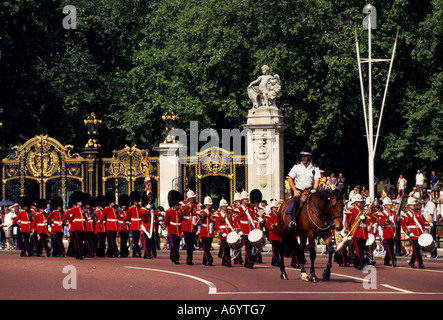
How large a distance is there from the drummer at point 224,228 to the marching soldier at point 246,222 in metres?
0.37

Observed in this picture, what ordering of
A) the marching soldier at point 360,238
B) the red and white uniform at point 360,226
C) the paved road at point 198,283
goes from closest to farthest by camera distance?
1. the paved road at point 198,283
2. the marching soldier at point 360,238
3. the red and white uniform at point 360,226

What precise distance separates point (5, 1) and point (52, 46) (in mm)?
5008

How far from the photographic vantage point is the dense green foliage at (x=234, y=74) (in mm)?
40000

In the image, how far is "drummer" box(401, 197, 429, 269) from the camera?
2067cm

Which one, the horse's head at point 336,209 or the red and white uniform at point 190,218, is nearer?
the horse's head at point 336,209

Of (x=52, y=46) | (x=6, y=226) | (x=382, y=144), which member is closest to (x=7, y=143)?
(x=52, y=46)

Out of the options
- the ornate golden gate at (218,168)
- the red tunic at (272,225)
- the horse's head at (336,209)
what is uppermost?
the ornate golden gate at (218,168)

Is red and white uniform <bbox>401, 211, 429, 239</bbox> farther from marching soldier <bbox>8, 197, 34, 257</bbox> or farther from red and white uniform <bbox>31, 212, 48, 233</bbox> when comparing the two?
marching soldier <bbox>8, 197, 34, 257</bbox>

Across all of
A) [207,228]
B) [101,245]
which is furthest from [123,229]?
[207,228]

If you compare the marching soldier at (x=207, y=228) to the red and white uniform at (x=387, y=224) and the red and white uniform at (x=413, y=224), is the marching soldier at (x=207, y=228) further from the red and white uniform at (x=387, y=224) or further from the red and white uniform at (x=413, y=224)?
the red and white uniform at (x=413, y=224)

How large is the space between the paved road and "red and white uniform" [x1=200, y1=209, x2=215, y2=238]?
765 mm

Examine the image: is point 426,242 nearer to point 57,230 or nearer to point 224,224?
point 224,224

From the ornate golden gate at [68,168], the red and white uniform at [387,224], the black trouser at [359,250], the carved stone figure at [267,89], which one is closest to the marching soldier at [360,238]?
the black trouser at [359,250]

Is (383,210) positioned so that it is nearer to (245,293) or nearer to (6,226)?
(245,293)
